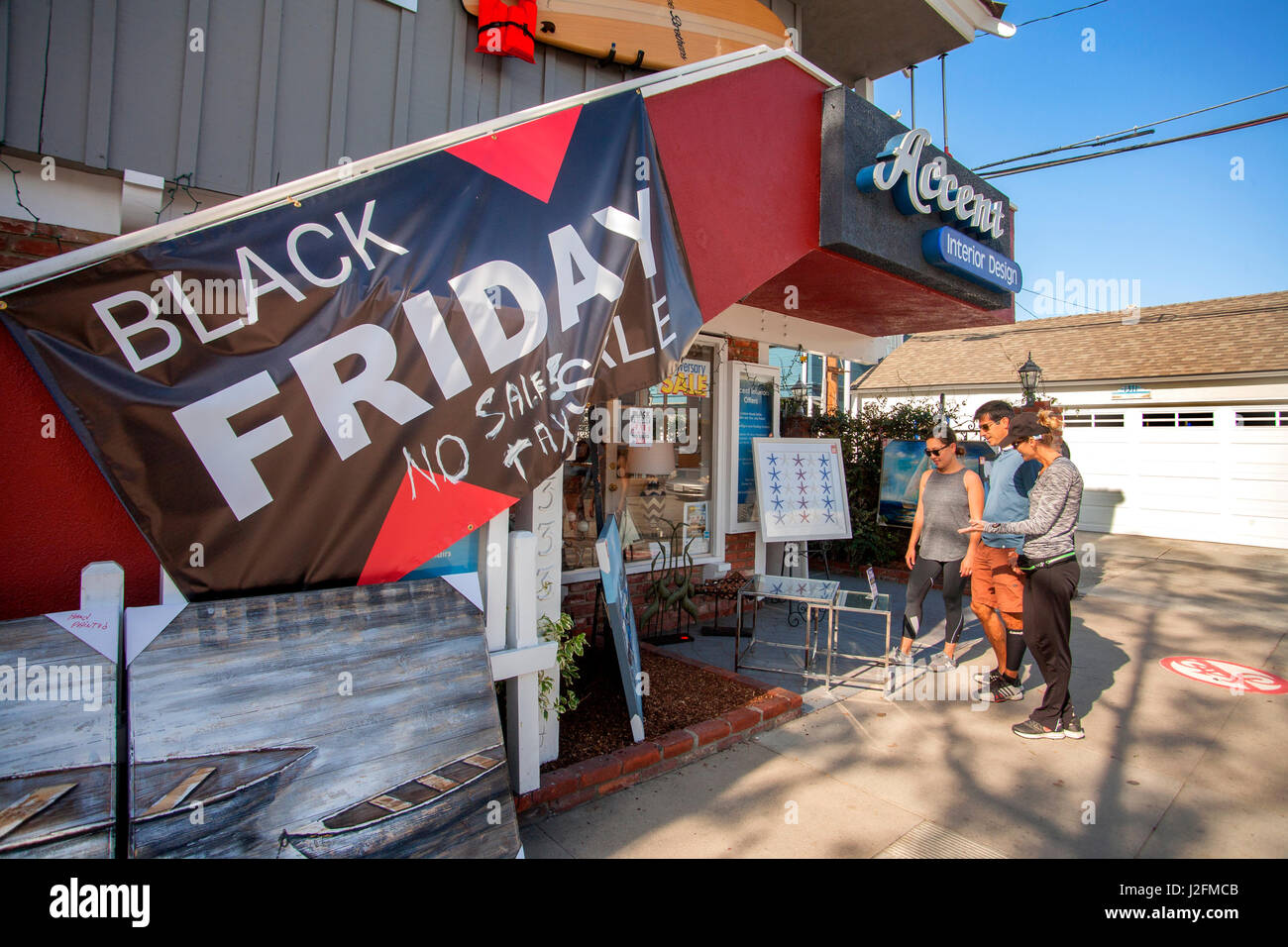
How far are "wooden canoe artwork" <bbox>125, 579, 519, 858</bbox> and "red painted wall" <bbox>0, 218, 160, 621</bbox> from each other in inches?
15.6

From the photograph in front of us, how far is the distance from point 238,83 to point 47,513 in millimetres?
2732

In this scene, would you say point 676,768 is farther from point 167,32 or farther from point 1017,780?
point 167,32

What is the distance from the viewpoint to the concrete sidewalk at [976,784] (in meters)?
2.94

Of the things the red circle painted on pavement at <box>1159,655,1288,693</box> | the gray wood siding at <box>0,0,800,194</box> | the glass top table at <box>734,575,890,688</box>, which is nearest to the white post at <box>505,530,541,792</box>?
the glass top table at <box>734,575,890,688</box>

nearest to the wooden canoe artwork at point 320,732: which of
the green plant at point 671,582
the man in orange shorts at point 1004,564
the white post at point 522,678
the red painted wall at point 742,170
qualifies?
the white post at point 522,678

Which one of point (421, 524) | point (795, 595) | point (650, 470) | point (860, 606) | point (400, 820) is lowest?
point (400, 820)

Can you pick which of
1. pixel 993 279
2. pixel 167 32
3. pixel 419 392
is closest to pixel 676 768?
pixel 419 392

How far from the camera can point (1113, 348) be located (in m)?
15.3

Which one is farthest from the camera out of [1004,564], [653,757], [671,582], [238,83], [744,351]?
[744,351]

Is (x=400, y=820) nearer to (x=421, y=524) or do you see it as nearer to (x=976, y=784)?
(x=421, y=524)

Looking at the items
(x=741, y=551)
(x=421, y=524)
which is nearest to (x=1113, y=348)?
(x=741, y=551)

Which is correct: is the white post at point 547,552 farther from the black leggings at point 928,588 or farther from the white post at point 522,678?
the black leggings at point 928,588
